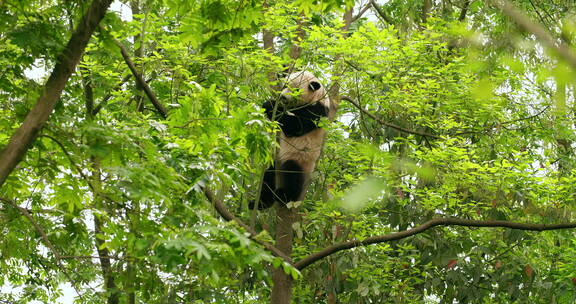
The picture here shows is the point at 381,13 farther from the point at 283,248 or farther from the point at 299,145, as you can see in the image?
the point at 283,248

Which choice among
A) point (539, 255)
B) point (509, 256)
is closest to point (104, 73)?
point (509, 256)

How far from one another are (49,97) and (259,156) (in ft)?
5.01

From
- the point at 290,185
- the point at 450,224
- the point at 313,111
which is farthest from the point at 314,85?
the point at 450,224

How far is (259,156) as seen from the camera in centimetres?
435

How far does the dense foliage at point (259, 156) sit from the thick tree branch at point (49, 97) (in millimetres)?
228

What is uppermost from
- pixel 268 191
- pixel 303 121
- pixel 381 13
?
pixel 381 13

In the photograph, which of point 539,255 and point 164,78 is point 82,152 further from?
point 539,255

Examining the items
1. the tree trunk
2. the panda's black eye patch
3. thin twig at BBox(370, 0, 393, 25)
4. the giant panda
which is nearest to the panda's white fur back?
the giant panda

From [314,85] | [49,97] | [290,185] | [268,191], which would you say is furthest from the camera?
[268,191]

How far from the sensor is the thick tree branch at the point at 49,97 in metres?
3.08

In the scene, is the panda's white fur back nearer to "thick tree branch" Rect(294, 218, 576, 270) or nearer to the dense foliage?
the dense foliage

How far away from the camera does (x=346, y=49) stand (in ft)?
19.1

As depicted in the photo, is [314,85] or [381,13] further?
[381,13]

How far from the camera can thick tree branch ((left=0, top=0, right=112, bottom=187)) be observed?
3.08 meters
